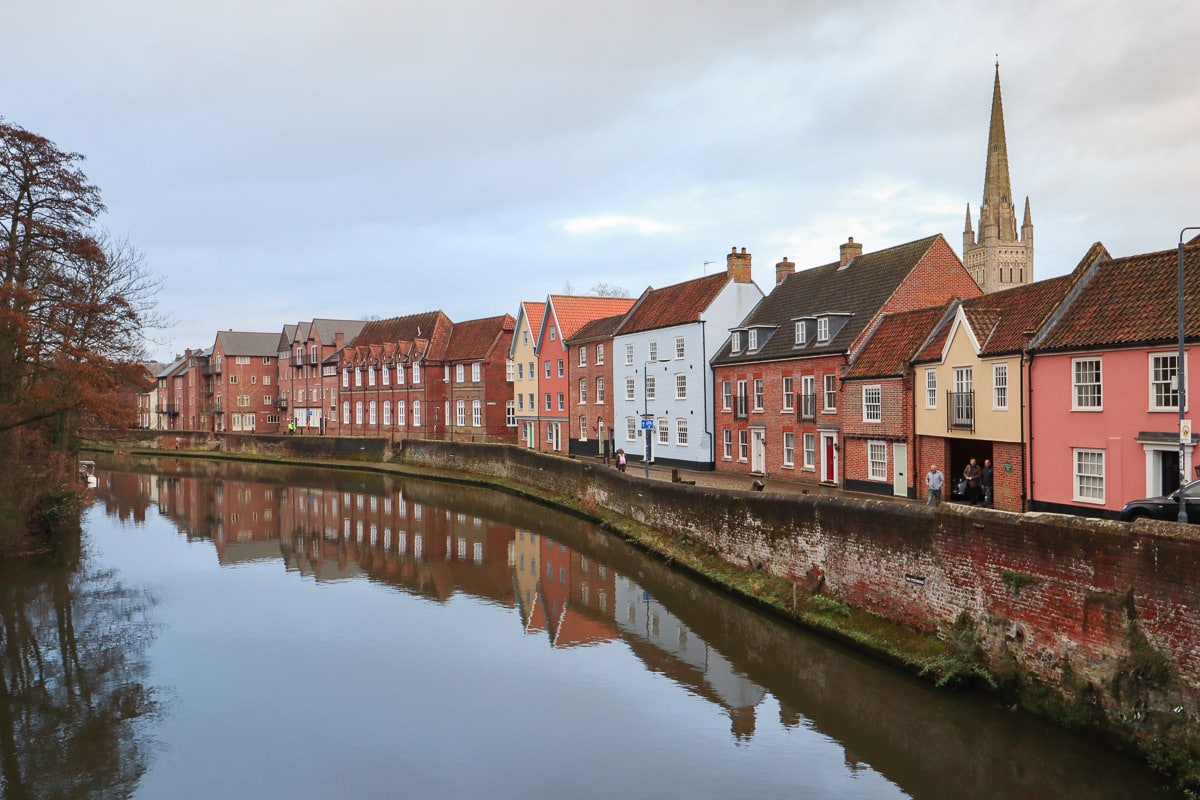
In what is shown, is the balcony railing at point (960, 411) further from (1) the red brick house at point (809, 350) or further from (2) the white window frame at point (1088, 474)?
(1) the red brick house at point (809, 350)

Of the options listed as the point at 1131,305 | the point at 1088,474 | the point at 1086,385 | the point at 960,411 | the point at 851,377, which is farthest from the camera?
the point at 851,377

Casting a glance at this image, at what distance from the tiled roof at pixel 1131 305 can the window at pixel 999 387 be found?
148cm

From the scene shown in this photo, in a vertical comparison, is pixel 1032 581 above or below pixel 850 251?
below

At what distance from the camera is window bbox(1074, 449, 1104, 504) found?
1861 centimetres

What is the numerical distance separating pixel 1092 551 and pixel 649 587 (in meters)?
12.8

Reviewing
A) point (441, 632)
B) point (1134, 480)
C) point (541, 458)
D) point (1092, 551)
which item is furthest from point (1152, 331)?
point (541, 458)

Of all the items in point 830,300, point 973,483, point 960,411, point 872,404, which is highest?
point 830,300

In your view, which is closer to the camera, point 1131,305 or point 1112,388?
point 1112,388

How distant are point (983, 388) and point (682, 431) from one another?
17067mm

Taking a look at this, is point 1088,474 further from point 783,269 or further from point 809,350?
point 783,269

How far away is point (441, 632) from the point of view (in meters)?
19.6

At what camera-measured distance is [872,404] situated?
2695 centimetres

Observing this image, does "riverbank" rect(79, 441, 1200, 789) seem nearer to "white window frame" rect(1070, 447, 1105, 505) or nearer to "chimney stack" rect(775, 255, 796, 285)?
"white window frame" rect(1070, 447, 1105, 505)

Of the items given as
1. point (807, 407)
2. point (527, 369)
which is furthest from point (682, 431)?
point (527, 369)
